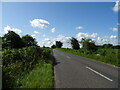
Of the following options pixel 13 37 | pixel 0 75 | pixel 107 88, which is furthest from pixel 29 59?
pixel 13 37

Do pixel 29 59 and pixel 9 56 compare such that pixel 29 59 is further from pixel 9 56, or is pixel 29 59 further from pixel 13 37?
pixel 13 37

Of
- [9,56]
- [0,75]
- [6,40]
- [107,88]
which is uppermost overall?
[6,40]

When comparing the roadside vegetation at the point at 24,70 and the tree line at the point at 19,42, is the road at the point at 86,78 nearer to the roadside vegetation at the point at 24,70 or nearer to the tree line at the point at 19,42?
the roadside vegetation at the point at 24,70

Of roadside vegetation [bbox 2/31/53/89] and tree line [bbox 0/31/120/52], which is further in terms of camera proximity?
tree line [bbox 0/31/120/52]

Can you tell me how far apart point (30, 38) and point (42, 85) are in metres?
90.0

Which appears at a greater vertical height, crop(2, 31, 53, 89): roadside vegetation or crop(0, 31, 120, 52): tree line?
crop(0, 31, 120, 52): tree line

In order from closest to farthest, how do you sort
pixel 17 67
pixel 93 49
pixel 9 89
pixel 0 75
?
pixel 9 89 → pixel 0 75 → pixel 17 67 → pixel 93 49

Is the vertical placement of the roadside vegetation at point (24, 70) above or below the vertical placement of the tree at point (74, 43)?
below

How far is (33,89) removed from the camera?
4.35 metres

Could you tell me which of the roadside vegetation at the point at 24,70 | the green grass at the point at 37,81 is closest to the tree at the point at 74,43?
the roadside vegetation at the point at 24,70

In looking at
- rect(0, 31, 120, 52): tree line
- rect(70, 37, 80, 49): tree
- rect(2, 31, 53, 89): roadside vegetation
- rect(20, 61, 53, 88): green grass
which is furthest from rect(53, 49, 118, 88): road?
rect(70, 37, 80, 49): tree

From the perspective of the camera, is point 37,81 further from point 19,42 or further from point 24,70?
point 19,42

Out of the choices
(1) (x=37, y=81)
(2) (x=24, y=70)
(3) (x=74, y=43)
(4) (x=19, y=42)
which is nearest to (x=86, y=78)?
(1) (x=37, y=81)

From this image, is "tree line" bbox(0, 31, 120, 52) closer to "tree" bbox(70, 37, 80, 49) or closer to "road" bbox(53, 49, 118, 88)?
"tree" bbox(70, 37, 80, 49)
